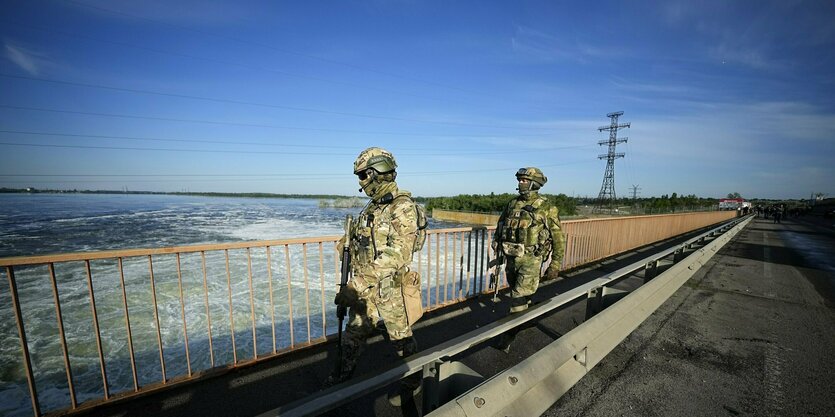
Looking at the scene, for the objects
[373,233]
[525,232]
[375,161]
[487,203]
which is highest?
[375,161]

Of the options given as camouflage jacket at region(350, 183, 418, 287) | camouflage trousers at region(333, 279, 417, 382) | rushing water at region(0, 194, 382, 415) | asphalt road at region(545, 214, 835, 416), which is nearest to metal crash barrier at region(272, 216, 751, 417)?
asphalt road at region(545, 214, 835, 416)

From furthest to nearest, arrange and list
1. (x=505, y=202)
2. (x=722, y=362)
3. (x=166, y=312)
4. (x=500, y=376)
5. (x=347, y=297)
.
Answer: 1. (x=505, y=202)
2. (x=166, y=312)
3. (x=722, y=362)
4. (x=347, y=297)
5. (x=500, y=376)

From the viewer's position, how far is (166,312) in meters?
6.38

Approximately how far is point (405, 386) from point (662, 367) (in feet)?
8.02

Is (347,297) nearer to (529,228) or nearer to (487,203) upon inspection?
(529,228)

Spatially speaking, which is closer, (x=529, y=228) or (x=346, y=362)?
(x=346, y=362)

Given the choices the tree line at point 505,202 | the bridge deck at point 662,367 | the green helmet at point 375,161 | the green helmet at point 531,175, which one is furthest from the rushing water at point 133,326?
the tree line at point 505,202

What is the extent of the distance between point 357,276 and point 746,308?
591 centimetres

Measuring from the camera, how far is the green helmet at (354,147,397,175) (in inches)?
105

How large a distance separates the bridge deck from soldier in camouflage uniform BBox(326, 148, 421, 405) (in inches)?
18.0

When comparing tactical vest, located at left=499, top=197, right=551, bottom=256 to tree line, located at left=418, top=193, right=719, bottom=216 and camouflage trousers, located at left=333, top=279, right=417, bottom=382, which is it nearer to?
camouflage trousers, located at left=333, top=279, right=417, bottom=382

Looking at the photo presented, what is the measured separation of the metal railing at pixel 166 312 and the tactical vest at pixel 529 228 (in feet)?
2.07

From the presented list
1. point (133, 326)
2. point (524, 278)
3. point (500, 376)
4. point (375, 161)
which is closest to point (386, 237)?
point (375, 161)

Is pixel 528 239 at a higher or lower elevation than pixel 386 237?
lower
